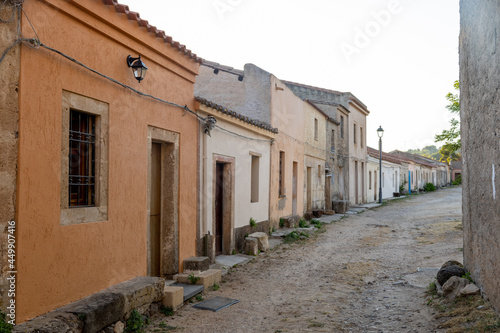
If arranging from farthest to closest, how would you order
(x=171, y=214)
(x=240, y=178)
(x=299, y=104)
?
(x=299, y=104) < (x=240, y=178) < (x=171, y=214)

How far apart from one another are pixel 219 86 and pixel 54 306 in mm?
10214

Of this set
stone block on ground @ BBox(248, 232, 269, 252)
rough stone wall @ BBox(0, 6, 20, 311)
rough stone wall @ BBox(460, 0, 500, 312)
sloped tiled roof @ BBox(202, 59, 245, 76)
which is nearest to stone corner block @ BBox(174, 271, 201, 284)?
rough stone wall @ BBox(0, 6, 20, 311)

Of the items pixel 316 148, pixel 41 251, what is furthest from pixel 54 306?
pixel 316 148

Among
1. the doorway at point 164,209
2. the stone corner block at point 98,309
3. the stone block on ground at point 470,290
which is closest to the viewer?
the stone corner block at point 98,309

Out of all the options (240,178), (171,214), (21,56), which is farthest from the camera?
(240,178)

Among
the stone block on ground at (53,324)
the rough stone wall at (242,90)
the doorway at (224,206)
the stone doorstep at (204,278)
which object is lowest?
the stone doorstep at (204,278)

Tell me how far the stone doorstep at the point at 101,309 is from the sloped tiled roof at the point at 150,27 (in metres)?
3.55

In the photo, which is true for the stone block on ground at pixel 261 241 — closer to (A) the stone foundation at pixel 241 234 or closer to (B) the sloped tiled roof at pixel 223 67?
(A) the stone foundation at pixel 241 234

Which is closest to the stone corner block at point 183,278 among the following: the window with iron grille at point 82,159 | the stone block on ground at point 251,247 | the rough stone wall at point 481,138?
the window with iron grille at point 82,159

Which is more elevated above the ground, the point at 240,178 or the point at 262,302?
the point at 240,178

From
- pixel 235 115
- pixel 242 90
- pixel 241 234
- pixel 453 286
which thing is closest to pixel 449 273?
pixel 453 286

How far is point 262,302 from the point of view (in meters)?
6.41

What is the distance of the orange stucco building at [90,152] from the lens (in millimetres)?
3967

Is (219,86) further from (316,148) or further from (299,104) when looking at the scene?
(316,148)
